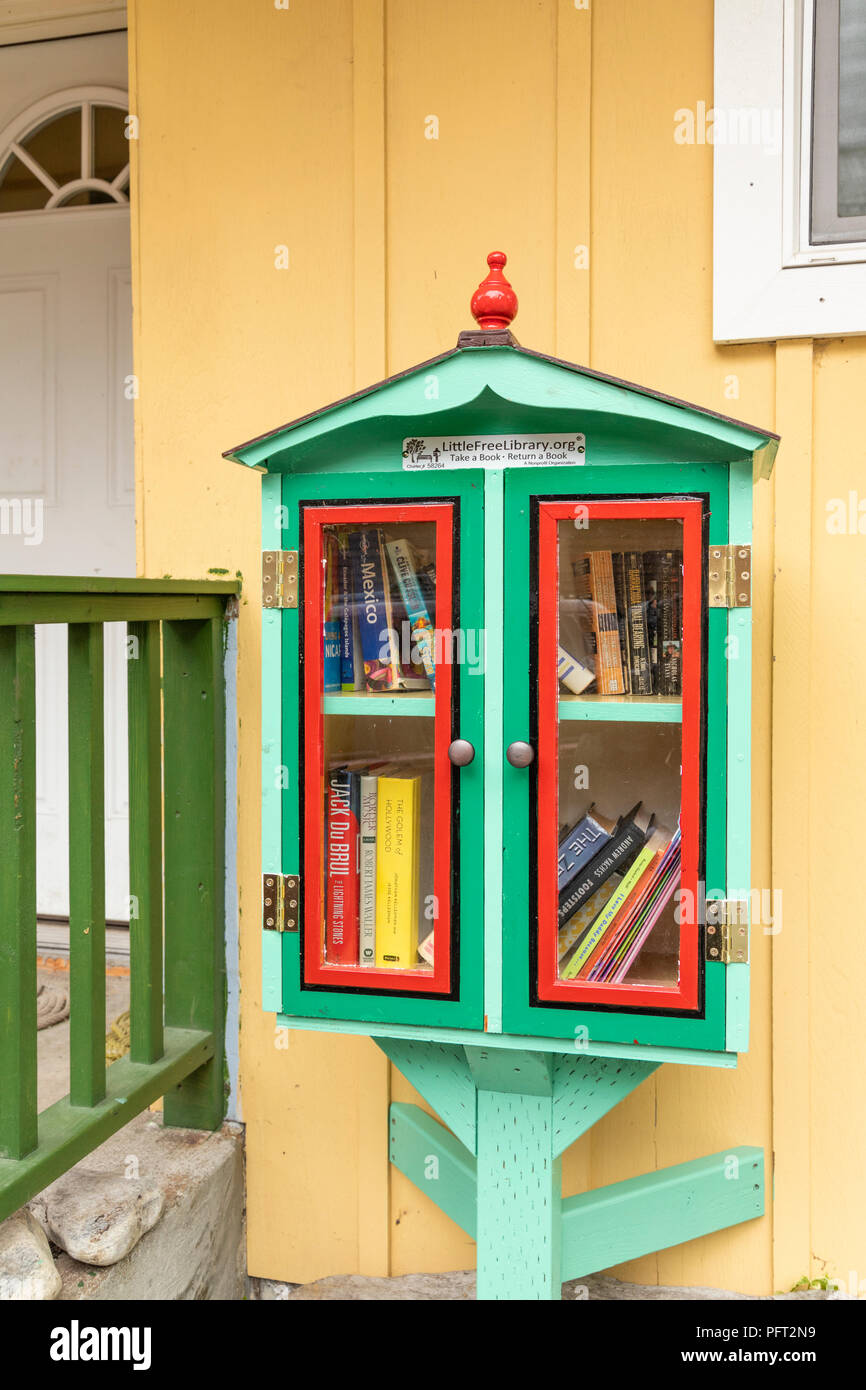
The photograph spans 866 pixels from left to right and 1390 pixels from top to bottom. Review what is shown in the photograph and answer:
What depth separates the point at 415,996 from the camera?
5.25 feet

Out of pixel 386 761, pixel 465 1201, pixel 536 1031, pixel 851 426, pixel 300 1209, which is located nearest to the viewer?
pixel 536 1031

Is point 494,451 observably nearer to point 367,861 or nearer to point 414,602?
point 414,602

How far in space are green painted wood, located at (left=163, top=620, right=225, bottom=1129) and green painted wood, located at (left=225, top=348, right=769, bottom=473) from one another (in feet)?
1.93

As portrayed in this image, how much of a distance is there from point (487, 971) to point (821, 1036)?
28.3 inches

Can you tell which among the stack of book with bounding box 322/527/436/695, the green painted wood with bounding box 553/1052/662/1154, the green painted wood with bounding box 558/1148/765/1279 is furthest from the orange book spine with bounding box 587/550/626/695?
the green painted wood with bounding box 558/1148/765/1279

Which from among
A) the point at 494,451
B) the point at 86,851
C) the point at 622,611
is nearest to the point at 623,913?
the point at 622,611

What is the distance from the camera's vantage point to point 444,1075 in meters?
1.74

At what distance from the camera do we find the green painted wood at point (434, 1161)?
6.50ft

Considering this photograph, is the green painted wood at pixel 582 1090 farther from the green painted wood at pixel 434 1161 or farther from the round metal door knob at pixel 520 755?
the round metal door knob at pixel 520 755

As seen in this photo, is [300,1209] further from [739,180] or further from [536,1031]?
[739,180]

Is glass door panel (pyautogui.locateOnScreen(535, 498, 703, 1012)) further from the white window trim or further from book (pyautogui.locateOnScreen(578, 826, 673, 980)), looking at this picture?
the white window trim

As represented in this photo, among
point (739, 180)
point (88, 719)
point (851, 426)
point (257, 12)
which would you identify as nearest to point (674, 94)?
point (739, 180)

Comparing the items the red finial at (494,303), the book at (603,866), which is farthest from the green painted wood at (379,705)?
the red finial at (494,303)

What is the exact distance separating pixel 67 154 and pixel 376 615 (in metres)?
2.14
